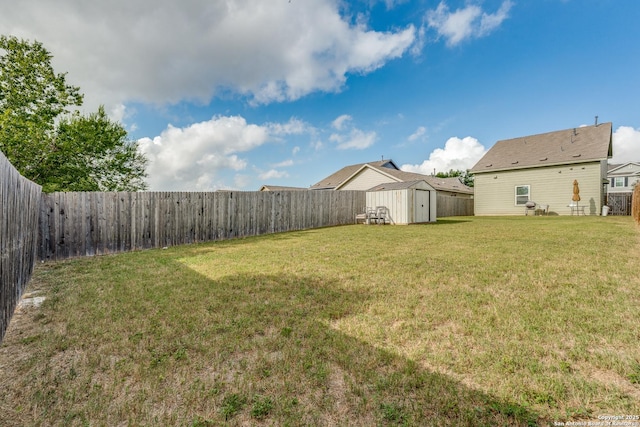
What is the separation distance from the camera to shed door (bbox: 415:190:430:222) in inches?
558

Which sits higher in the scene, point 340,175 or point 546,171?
point 340,175

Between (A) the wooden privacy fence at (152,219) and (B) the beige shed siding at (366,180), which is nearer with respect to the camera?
(A) the wooden privacy fence at (152,219)

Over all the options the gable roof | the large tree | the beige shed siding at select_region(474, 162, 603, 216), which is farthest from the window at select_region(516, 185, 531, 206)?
the large tree

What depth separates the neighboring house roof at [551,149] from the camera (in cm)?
1677

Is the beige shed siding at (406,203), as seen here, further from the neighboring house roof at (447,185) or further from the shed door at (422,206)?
the neighboring house roof at (447,185)

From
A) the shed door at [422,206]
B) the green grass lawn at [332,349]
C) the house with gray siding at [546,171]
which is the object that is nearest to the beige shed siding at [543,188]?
the house with gray siding at [546,171]

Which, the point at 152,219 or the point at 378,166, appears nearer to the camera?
the point at 152,219

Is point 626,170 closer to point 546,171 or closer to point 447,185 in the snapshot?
point 447,185

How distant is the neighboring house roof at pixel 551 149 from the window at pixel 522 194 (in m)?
1.41

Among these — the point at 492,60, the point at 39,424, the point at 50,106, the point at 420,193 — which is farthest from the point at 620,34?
the point at 50,106

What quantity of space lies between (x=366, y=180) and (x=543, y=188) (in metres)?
12.1

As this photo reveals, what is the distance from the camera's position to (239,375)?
1896mm

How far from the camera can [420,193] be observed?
14391mm

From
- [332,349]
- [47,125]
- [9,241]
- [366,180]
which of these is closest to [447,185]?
[366,180]
